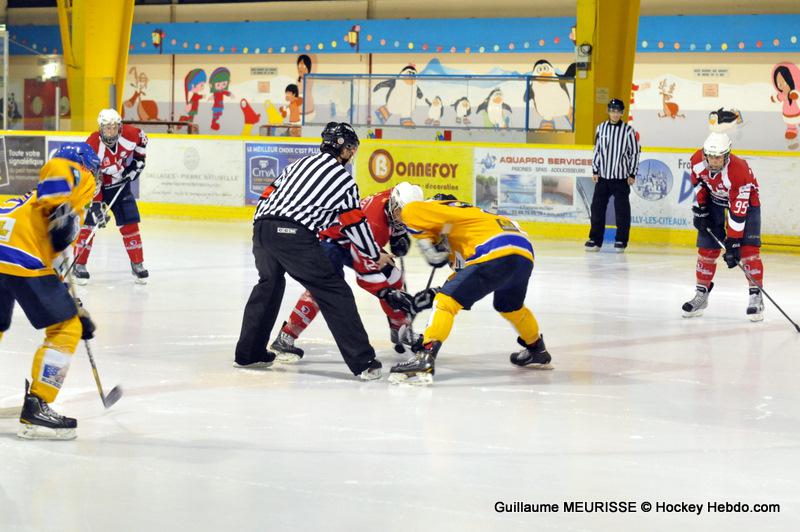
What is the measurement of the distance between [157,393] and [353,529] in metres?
2.13

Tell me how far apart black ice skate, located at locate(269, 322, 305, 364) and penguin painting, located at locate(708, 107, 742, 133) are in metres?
11.8

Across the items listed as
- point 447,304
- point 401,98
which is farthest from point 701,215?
point 401,98

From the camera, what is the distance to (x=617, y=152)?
12172 millimetres

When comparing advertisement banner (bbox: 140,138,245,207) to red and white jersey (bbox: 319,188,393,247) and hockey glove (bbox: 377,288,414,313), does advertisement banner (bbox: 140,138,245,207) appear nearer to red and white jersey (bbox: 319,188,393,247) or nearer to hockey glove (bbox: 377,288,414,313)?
red and white jersey (bbox: 319,188,393,247)

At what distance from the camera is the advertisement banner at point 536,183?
1309 cm

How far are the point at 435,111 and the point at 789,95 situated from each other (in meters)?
7.14

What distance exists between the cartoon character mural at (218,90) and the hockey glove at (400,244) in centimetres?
1768

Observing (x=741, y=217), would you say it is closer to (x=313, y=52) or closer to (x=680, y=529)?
(x=680, y=529)

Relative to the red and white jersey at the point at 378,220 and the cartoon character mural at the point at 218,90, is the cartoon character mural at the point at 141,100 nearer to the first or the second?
the cartoon character mural at the point at 218,90

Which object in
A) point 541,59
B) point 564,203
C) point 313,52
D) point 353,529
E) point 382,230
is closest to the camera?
point 353,529

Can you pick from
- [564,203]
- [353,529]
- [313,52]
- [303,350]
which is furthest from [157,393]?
[313,52]

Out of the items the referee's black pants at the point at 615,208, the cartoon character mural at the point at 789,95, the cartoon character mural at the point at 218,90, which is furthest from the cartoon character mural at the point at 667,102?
the cartoon character mural at the point at 218,90

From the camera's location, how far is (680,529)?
3.49 metres

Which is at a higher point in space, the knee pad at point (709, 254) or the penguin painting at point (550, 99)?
the penguin painting at point (550, 99)
